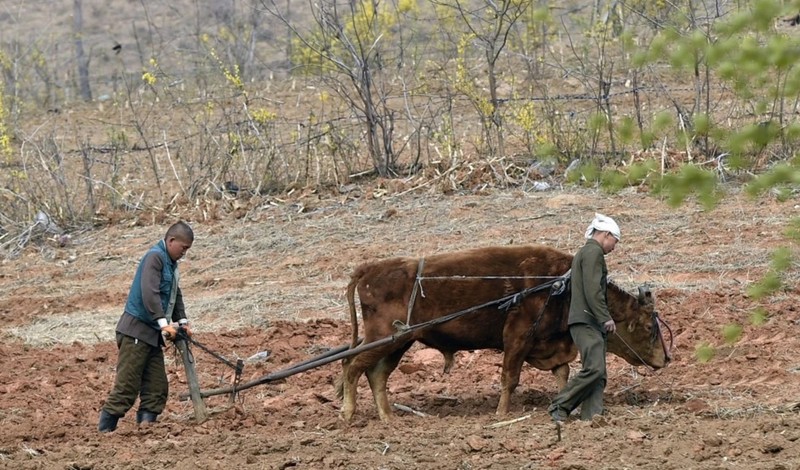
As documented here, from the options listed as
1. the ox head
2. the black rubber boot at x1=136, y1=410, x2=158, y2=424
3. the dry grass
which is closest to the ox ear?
the ox head

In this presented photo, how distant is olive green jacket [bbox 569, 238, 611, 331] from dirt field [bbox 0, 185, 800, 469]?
86 cm

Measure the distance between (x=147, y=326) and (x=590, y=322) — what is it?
370 centimetres

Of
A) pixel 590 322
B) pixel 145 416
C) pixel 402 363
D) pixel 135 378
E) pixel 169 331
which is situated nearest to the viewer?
pixel 590 322

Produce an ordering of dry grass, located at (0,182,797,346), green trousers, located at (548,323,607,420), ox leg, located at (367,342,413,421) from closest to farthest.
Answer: green trousers, located at (548,323,607,420)
ox leg, located at (367,342,413,421)
dry grass, located at (0,182,797,346)

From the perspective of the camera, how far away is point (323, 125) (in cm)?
2331

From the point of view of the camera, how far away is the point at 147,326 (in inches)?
400

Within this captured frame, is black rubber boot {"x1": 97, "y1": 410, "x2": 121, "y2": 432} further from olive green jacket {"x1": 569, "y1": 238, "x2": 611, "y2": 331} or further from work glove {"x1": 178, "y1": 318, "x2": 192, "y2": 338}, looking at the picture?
olive green jacket {"x1": 569, "y1": 238, "x2": 611, "y2": 331}

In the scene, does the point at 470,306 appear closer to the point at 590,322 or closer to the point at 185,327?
the point at 590,322

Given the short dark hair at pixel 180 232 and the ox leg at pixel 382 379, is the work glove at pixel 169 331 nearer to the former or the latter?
the short dark hair at pixel 180 232

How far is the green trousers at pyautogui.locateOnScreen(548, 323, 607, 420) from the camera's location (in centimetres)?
955

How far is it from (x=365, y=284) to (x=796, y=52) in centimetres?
605

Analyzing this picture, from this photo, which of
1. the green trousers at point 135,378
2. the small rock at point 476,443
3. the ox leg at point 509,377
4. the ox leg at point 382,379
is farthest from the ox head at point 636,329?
the green trousers at point 135,378

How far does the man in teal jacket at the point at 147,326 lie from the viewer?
998cm

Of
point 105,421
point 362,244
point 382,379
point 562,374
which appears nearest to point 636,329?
point 562,374
